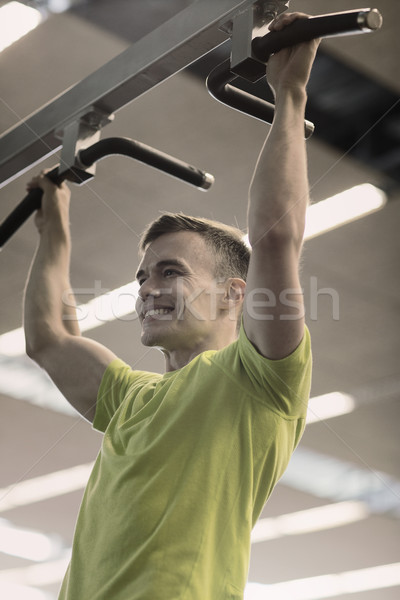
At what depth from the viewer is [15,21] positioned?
2.25 metres

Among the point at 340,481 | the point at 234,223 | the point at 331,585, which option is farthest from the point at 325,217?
the point at 331,585

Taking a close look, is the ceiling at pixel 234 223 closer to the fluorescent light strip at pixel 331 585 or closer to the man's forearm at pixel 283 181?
the fluorescent light strip at pixel 331 585

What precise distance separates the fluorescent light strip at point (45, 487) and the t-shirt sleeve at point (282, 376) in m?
4.93

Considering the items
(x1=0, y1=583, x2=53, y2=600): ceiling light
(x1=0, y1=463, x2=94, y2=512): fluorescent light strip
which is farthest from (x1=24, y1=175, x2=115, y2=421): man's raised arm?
(x1=0, y1=583, x2=53, y2=600): ceiling light

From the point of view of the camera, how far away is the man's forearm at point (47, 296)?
4.64 feet

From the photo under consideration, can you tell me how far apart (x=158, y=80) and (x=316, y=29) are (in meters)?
0.24

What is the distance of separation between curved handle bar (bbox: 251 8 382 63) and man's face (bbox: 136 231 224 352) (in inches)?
17.3

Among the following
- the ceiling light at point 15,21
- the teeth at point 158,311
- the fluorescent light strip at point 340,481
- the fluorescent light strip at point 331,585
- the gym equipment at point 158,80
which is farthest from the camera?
the fluorescent light strip at point 331,585

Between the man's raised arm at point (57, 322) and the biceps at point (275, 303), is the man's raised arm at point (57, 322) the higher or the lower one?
the higher one

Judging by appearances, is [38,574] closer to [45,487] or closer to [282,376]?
[45,487]

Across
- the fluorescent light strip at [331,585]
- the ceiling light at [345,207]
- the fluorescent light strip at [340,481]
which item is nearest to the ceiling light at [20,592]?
the fluorescent light strip at [331,585]

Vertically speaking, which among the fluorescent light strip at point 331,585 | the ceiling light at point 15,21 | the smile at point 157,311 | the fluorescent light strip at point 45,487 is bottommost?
the smile at point 157,311

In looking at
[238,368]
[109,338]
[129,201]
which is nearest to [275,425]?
[238,368]

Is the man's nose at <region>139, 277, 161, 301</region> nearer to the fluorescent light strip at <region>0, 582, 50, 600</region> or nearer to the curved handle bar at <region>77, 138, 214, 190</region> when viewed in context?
the curved handle bar at <region>77, 138, 214, 190</region>
